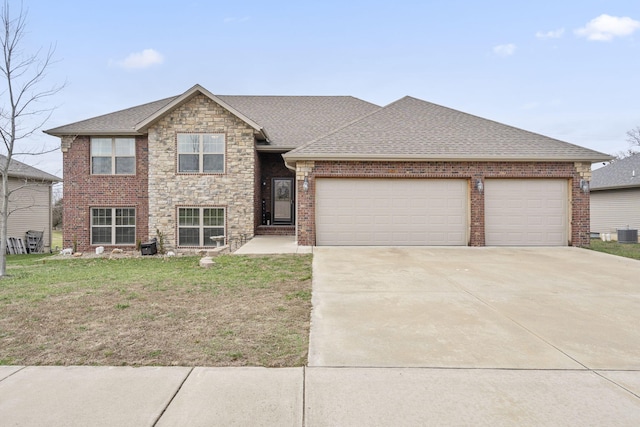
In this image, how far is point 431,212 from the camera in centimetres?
1176

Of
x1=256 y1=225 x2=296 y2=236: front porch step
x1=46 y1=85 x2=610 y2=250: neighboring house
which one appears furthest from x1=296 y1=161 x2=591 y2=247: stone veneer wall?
x1=256 y1=225 x2=296 y2=236: front porch step

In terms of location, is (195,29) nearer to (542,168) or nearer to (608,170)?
(542,168)

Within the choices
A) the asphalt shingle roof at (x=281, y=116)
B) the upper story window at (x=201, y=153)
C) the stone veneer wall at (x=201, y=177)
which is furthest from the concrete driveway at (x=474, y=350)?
the asphalt shingle roof at (x=281, y=116)

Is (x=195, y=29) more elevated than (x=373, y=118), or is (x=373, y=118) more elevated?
(x=195, y=29)

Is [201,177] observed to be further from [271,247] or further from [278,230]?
[271,247]

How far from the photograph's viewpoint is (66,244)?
46.7ft

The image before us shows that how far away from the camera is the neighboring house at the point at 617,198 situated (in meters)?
17.8

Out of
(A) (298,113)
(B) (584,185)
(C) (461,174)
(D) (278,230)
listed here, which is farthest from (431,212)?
(A) (298,113)

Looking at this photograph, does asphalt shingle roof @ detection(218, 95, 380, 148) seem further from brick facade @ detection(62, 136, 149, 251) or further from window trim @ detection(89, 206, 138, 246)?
window trim @ detection(89, 206, 138, 246)

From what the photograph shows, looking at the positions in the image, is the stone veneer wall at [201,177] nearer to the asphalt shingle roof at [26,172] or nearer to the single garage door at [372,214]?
the single garage door at [372,214]

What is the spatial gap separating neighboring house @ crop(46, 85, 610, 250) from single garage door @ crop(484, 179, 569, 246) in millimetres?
34

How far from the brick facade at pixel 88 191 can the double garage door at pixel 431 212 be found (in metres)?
7.72

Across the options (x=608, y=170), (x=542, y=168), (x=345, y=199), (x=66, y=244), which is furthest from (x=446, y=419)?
(x=608, y=170)

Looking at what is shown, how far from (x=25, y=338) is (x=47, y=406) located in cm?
179
